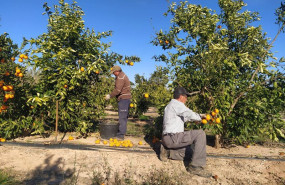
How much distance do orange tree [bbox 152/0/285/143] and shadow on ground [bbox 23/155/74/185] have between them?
259 centimetres

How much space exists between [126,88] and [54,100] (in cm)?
168

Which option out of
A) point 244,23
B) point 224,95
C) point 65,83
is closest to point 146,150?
point 224,95

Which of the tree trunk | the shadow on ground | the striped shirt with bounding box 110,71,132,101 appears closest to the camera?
the shadow on ground

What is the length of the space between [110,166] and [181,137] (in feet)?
3.88

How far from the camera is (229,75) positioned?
149 inches

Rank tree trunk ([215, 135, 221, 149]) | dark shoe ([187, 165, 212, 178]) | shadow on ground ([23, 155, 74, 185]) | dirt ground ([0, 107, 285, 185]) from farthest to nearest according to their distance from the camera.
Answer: tree trunk ([215, 135, 221, 149]) → dark shoe ([187, 165, 212, 178]) → dirt ground ([0, 107, 285, 185]) → shadow on ground ([23, 155, 74, 185])

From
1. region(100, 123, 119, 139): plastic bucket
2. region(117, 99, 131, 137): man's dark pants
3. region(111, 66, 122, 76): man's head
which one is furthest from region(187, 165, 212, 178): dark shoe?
region(111, 66, 122, 76): man's head

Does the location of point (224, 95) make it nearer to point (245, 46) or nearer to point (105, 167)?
point (245, 46)

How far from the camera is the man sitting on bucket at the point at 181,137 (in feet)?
9.90

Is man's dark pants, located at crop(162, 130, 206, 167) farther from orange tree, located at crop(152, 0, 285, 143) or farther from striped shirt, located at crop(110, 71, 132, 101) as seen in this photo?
striped shirt, located at crop(110, 71, 132, 101)

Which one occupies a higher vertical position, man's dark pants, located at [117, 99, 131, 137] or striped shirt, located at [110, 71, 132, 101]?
striped shirt, located at [110, 71, 132, 101]

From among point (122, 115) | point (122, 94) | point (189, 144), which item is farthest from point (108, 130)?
point (189, 144)

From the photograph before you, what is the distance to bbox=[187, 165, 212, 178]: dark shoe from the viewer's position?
9.58 ft

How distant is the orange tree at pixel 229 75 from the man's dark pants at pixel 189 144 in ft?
2.71
